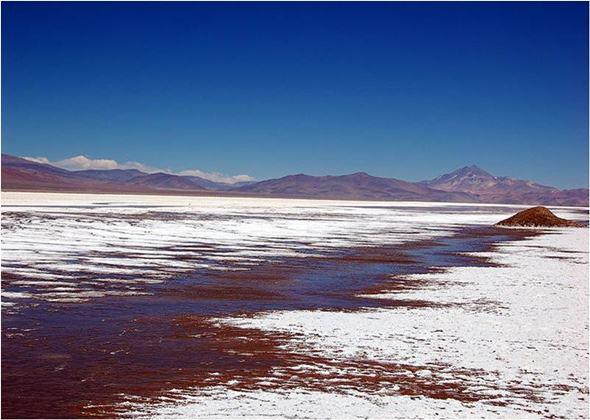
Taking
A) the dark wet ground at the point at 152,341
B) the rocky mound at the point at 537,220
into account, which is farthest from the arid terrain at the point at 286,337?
the rocky mound at the point at 537,220

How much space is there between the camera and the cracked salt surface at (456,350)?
570 cm

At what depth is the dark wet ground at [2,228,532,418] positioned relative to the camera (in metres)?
6.02

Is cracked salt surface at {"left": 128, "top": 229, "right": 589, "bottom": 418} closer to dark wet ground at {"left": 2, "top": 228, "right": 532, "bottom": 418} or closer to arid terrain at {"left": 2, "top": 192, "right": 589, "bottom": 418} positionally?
arid terrain at {"left": 2, "top": 192, "right": 589, "bottom": 418}

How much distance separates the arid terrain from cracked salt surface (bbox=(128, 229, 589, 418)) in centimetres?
3

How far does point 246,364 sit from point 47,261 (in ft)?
30.0

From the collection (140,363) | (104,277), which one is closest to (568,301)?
(140,363)

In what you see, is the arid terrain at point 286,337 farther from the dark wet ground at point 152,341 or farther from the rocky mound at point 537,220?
the rocky mound at point 537,220

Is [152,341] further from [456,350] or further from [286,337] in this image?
[456,350]

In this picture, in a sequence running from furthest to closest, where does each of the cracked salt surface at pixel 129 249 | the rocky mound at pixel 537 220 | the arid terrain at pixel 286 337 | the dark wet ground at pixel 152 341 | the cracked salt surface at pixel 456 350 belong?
1. the rocky mound at pixel 537 220
2. the cracked salt surface at pixel 129 249
3. the dark wet ground at pixel 152 341
4. the arid terrain at pixel 286 337
5. the cracked salt surface at pixel 456 350

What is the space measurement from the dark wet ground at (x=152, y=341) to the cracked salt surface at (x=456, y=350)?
38cm

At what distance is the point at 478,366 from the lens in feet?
23.4

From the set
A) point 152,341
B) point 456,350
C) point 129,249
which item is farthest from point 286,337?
point 129,249

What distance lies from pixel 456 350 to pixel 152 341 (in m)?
3.68

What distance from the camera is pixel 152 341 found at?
7891 mm
